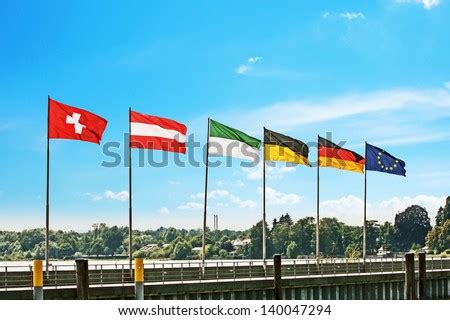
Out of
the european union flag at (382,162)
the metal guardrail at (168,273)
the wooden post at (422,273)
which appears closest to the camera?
the metal guardrail at (168,273)

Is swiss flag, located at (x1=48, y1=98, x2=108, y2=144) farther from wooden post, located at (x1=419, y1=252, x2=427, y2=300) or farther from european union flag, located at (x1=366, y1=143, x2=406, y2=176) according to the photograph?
european union flag, located at (x1=366, y1=143, x2=406, y2=176)

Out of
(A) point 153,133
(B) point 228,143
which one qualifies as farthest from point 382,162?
(A) point 153,133

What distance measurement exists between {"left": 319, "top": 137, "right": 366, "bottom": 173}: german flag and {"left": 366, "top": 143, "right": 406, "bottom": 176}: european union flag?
1.48 m

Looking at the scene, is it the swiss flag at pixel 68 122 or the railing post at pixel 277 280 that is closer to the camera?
the railing post at pixel 277 280

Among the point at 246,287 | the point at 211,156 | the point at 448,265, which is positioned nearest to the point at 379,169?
the point at 448,265

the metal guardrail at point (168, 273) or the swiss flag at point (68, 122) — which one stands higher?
the swiss flag at point (68, 122)

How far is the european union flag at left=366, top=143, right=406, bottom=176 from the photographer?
247 ft

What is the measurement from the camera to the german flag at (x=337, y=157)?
71.4 m

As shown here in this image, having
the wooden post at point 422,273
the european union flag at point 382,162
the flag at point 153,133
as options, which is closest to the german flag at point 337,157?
the european union flag at point 382,162

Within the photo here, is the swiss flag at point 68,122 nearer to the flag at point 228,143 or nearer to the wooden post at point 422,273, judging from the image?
the flag at point 228,143

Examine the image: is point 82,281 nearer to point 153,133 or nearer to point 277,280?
point 277,280

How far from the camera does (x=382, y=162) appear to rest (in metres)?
75.7

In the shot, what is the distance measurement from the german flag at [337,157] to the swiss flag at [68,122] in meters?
22.8
